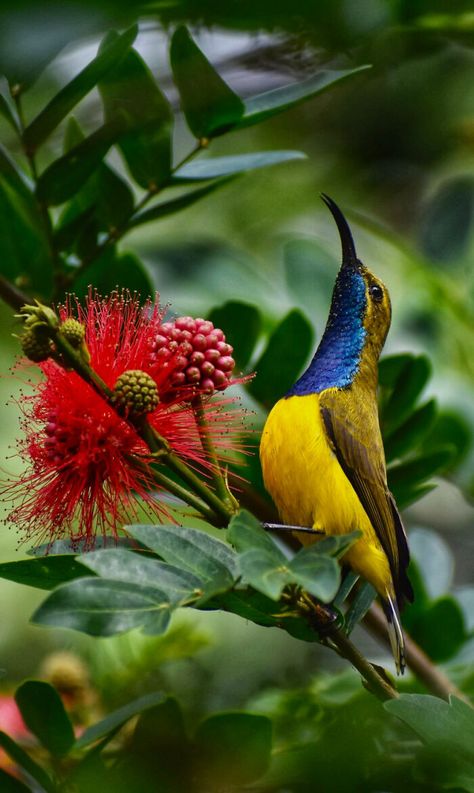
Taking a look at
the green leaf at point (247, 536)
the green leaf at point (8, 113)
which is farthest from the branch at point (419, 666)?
the green leaf at point (8, 113)

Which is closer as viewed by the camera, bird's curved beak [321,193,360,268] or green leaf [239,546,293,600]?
green leaf [239,546,293,600]

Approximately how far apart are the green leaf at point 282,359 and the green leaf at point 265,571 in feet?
3.07

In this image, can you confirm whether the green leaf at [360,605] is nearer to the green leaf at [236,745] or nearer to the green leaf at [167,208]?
the green leaf at [236,745]

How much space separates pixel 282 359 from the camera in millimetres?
2033

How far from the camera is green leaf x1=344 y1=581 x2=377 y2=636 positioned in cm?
160

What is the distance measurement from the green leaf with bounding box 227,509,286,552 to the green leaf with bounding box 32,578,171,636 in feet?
0.33

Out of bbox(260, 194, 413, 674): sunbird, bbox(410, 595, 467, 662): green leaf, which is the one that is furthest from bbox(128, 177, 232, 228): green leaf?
bbox(410, 595, 467, 662): green leaf

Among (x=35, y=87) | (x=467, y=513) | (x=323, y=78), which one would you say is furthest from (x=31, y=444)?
(x=467, y=513)

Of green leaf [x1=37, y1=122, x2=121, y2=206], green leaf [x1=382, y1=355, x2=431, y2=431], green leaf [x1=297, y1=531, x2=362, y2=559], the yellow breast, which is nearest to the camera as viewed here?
green leaf [x1=297, y1=531, x2=362, y2=559]

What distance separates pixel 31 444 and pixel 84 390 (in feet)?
0.42

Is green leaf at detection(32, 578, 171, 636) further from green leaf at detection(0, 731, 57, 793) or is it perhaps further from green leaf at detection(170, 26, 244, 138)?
green leaf at detection(170, 26, 244, 138)

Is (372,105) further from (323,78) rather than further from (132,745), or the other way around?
(132,745)

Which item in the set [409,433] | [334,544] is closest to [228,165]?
[409,433]

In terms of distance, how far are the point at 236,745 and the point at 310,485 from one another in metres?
0.58
